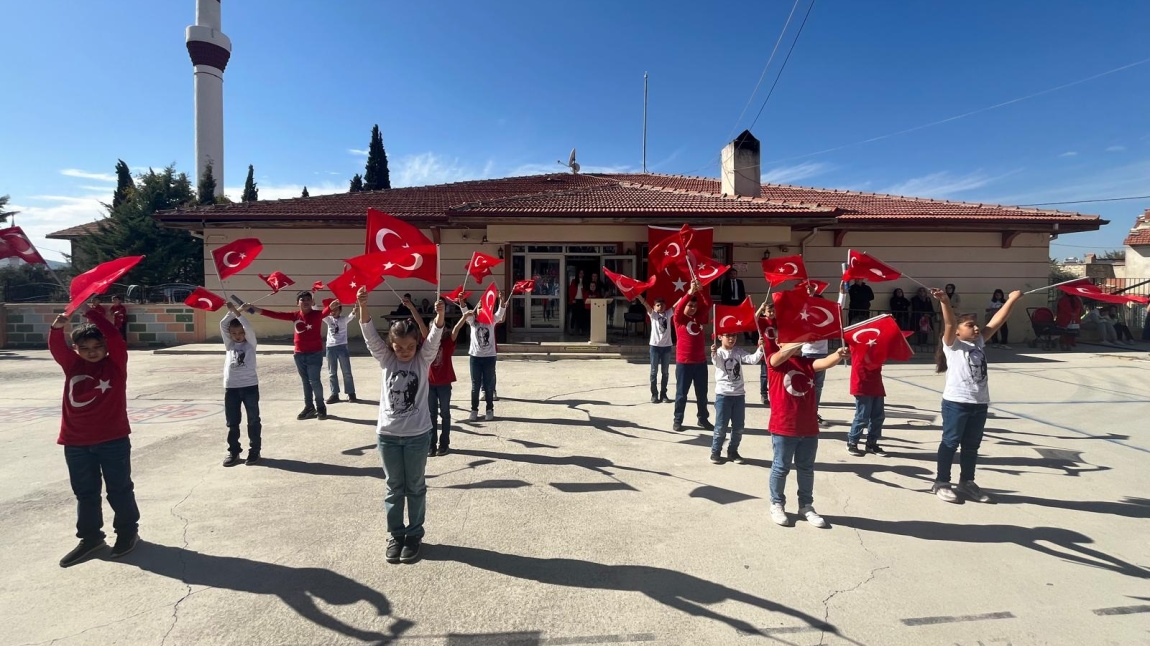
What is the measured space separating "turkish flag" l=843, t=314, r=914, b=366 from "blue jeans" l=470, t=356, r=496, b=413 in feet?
13.8

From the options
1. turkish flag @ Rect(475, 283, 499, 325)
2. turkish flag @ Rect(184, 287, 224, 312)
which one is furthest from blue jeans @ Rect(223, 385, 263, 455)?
turkish flag @ Rect(475, 283, 499, 325)

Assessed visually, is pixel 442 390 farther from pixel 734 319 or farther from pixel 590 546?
pixel 734 319

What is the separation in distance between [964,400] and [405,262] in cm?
483

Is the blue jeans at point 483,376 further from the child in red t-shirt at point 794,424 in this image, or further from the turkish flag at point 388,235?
the child in red t-shirt at point 794,424

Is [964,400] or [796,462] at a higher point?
[964,400]

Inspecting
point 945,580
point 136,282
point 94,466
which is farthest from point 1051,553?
point 136,282

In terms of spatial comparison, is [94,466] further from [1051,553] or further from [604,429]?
[1051,553]

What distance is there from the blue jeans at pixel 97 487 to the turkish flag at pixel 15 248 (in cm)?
273

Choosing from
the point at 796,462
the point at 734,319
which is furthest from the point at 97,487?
the point at 734,319

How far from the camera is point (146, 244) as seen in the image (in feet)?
75.7

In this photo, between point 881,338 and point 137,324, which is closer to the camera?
point 881,338

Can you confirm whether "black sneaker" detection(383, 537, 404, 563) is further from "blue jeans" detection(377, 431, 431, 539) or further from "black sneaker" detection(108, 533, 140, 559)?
"black sneaker" detection(108, 533, 140, 559)

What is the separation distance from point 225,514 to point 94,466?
0.97 meters

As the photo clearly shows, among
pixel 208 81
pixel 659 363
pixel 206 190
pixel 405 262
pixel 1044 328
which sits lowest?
pixel 659 363
